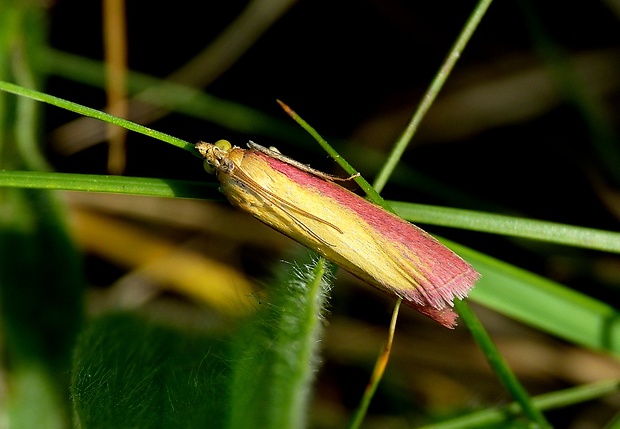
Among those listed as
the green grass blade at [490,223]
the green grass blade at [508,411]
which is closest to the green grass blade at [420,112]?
the green grass blade at [490,223]

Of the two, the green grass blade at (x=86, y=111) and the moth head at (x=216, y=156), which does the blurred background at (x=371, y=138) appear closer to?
the moth head at (x=216, y=156)

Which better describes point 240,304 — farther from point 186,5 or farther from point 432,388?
point 186,5

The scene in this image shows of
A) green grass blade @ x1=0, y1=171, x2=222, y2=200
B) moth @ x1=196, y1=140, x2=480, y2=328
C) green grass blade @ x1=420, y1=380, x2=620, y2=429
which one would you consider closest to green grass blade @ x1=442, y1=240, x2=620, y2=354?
green grass blade @ x1=420, y1=380, x2=620, y2=429

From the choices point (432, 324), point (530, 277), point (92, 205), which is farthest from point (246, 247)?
point (530, 277)

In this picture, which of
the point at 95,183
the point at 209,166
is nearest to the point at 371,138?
the point at 209,166

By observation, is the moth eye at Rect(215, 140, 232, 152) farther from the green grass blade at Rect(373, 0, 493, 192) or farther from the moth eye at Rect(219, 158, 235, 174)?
Answer: the green grass blade at Rect(373, 0, 493, 192)
